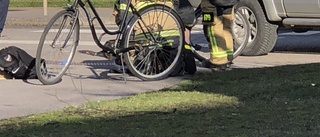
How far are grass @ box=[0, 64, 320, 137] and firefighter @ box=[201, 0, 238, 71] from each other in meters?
0.68

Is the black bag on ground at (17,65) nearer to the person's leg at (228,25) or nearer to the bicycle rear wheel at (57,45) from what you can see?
the bicycle rear wheel at (57,45)

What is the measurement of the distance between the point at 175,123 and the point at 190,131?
1.08 feet

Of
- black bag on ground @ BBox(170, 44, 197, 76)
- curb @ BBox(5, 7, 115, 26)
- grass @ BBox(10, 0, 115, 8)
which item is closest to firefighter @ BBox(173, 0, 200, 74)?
black bag on ground @ BBox(170, 44, 197, 76)

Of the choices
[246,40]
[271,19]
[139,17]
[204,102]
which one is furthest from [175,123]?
[271,19]

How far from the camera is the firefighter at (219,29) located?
27.3 feet

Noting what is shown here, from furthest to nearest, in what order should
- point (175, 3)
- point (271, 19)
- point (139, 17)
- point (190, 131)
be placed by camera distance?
point (271, 19) → point (175, 3) → point (139, 17) → point (190, 131)

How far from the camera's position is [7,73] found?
817 cm

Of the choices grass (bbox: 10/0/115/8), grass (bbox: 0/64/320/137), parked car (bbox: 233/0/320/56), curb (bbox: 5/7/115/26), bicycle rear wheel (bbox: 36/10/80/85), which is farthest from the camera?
grass (bbox: 10/0/115/8)

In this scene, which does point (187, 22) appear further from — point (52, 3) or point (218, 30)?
point (52, 3)

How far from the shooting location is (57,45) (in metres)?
7.65

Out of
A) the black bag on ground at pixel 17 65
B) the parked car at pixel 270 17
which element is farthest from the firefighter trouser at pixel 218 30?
the black bag on ground at pixel 17 65

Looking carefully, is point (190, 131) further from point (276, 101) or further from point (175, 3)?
point (175, 3)

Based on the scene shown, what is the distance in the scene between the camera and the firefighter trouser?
8336 mm

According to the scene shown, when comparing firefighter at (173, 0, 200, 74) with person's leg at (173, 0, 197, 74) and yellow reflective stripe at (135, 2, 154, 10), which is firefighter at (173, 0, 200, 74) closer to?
person's leg at (173, 0, 197, 74)
